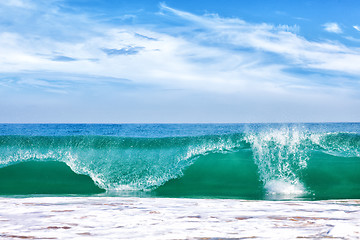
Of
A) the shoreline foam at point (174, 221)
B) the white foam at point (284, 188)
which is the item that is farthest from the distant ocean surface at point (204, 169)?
the shoreline foam at point (174, 221)

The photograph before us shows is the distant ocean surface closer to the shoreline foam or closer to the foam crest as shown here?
the foam crest

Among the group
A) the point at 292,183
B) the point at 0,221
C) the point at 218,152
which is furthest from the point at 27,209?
the point at 218,152

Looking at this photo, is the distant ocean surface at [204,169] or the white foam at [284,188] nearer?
the white foam at [284,188]

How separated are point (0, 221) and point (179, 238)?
1047mm

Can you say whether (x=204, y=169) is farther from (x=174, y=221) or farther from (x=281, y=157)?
(x=174, y=221)

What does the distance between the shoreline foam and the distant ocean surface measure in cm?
376

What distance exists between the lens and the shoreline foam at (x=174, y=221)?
1.67 m

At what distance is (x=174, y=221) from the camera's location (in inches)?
75.2

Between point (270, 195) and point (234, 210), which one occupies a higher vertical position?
point (234, 210)

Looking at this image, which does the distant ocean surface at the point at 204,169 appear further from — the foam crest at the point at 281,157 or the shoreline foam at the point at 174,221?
the shoreline foam at the point at 174,221

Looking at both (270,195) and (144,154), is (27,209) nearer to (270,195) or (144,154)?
(270,195)

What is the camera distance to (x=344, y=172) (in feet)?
24.9

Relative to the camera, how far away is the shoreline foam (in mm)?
1668

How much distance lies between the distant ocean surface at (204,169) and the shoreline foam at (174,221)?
3.76 m
